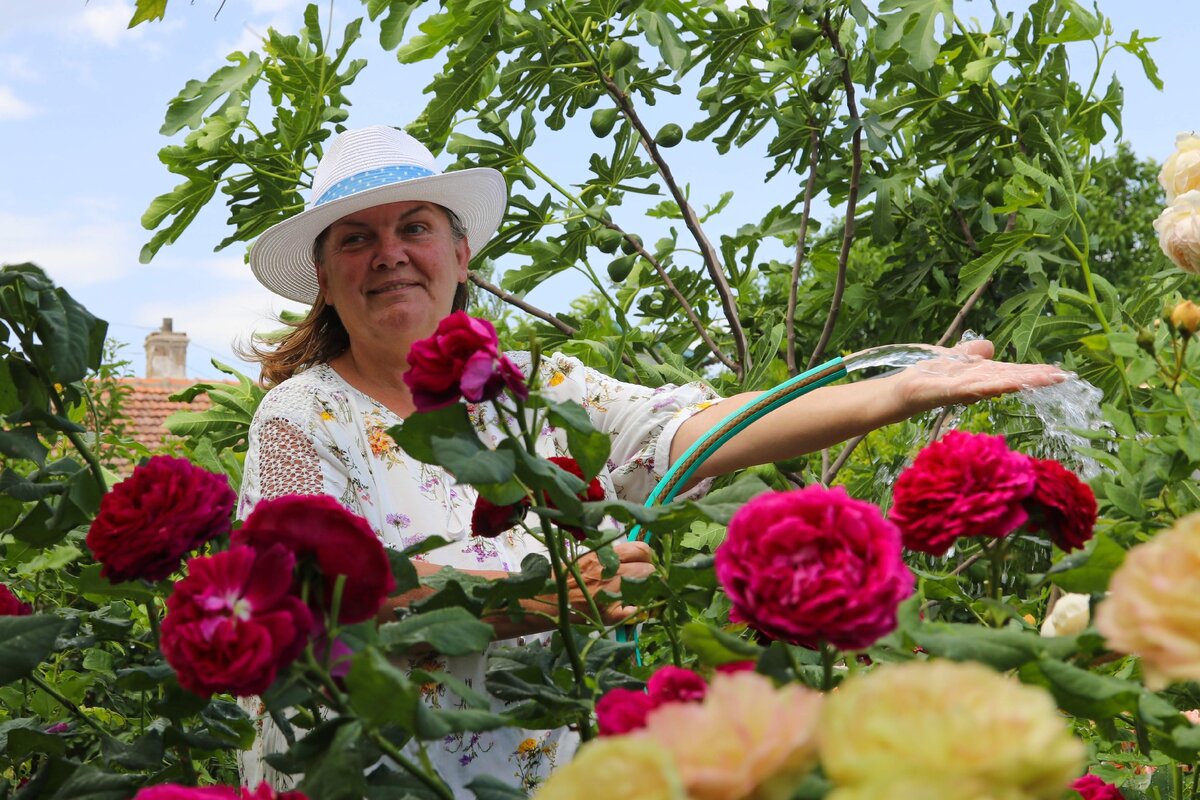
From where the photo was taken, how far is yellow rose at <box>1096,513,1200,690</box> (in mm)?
571

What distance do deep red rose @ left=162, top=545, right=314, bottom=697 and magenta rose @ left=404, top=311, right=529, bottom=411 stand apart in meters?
0.20

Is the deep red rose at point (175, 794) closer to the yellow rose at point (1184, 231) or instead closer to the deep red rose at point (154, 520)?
the deep red rose at point (154, 520)

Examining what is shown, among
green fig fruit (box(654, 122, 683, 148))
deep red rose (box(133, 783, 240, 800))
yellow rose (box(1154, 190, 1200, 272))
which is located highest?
green fig fruit (box(654, 122, 683, 148))

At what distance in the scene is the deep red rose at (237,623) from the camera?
0.74 metres

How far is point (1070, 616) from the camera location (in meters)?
1.02

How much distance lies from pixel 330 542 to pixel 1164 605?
0.51 meters

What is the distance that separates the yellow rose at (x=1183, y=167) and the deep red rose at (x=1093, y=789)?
2.46 feet

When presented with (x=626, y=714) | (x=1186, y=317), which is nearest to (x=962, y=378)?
(x=1186, y=317)

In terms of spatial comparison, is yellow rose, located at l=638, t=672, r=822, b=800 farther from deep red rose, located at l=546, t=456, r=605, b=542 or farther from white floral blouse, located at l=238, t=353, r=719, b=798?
white floral blouse, located at l=238, t=353, r=719, b=798

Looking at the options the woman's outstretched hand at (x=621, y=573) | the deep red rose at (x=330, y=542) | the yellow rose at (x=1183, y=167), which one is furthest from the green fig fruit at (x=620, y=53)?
the deep red rose at (x=330, y=542)

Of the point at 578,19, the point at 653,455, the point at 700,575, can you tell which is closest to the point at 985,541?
the point at 700,575

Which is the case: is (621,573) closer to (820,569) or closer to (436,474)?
(820,569)

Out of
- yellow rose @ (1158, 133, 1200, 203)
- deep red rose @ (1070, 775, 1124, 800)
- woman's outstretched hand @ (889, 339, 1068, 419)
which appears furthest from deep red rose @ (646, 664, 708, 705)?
yellow rose @ (1158, 133, 1200, 203)

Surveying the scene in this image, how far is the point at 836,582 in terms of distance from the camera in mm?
677
